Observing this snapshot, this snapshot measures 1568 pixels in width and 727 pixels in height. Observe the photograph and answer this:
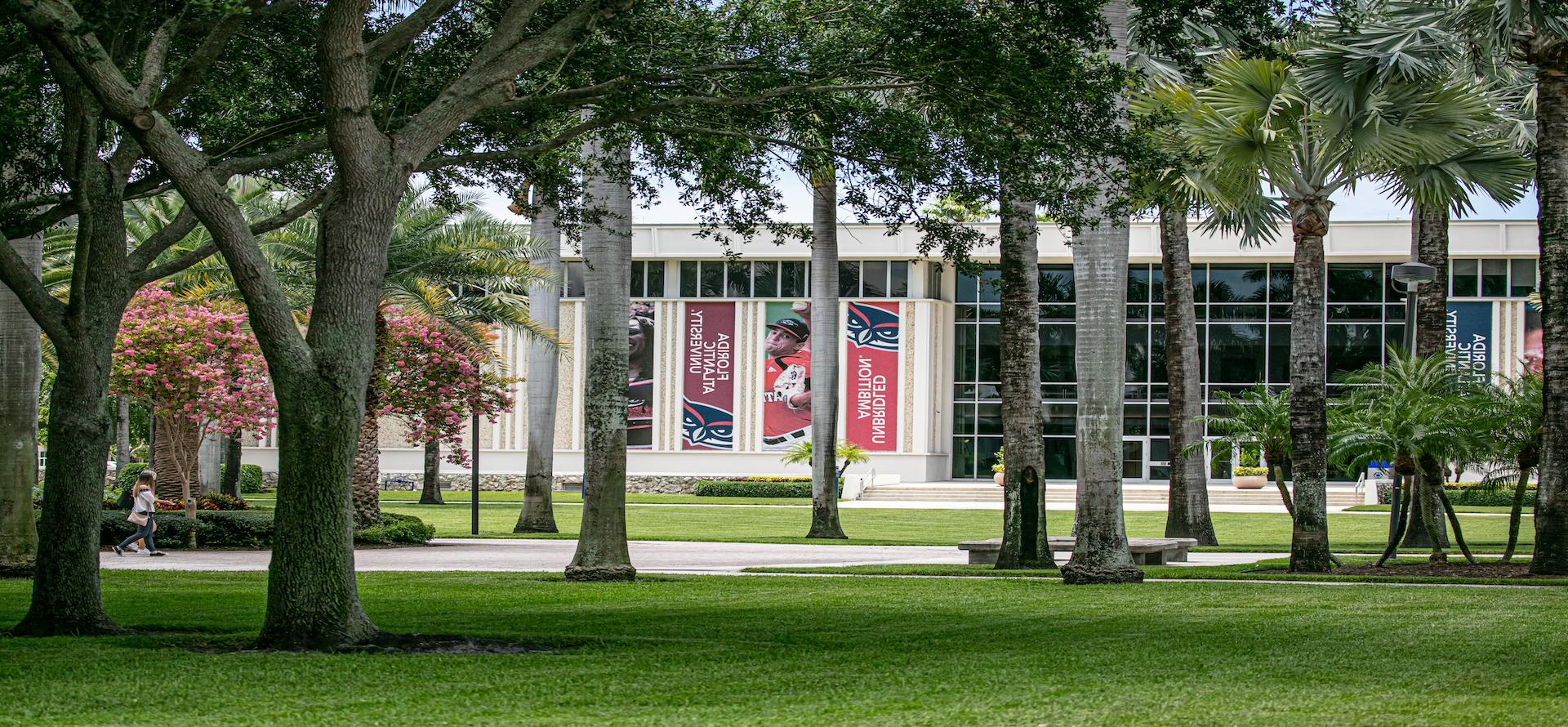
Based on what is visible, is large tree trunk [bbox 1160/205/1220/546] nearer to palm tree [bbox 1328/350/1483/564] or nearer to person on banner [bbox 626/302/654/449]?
palm tree [bbox 1328/350/1483/564]

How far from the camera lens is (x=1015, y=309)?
19.4m

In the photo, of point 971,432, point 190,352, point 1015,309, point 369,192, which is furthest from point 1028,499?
point 971,432

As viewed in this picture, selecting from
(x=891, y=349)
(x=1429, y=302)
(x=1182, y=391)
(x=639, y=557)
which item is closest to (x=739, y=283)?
(x=891, y=349)

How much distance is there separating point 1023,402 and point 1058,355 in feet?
126

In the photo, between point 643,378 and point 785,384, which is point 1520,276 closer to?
point 785,384

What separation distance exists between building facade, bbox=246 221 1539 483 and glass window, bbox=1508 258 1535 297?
3.61 metres

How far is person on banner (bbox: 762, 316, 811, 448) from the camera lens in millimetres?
57469

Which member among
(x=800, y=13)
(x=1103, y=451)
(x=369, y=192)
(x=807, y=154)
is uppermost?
(x=800, y=13)

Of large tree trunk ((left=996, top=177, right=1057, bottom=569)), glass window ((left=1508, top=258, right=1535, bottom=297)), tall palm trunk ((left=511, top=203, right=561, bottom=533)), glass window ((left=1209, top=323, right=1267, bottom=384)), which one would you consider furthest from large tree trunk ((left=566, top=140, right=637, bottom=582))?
glass window ((left=1508, top=258, right=1535, bottom=297))

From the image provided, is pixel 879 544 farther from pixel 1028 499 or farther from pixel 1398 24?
pixel 1398 24

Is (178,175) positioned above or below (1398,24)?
below

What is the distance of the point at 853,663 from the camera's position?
31.9 feet

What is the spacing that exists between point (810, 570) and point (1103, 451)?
4442mm

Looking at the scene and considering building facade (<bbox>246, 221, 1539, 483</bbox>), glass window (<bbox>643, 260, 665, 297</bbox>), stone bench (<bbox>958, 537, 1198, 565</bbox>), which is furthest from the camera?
glass window (<bbox>643, 260, 665, 297</bbox>)
